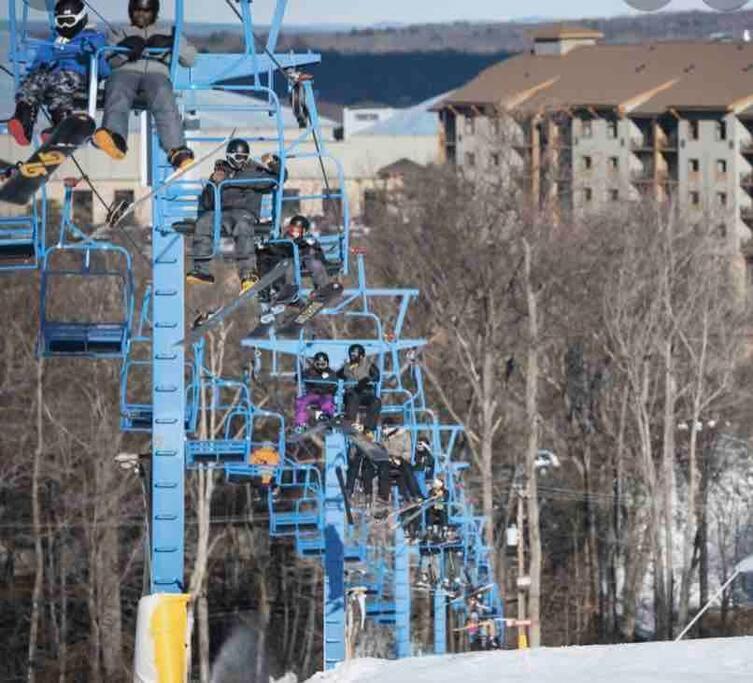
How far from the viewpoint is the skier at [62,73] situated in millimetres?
19344

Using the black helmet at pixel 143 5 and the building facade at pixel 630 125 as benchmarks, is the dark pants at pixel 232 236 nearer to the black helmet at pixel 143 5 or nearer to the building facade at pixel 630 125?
the black helmet at pixel 143 5

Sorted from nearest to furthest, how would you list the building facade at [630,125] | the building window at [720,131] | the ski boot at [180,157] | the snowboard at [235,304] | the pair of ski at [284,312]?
1. the ski boot at [180,157]
2. the snowboard at [235,304]
3. the pair of ski at [284,312]
4. the building facade at [630,125]
5. the building window at [720,131]

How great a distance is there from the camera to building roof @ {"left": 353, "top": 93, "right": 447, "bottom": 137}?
9075 centimetres

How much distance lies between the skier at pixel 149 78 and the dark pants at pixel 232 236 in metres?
1.34

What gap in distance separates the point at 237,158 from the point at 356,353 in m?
6.60

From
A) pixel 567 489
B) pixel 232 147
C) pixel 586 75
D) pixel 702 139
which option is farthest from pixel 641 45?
pixel 232 147

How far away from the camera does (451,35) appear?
12588cm

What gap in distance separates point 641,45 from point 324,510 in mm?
54226

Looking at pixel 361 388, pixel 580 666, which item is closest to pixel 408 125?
pixel 361 388

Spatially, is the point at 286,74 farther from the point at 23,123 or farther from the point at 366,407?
the point at 366,407

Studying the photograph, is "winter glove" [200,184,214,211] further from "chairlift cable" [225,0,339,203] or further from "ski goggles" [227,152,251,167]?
"chairlift cable" [225,0,339,203]

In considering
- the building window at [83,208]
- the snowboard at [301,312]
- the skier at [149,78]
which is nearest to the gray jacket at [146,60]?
the skier at [149,78]

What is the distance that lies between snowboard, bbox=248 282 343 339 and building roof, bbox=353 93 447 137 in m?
66.3

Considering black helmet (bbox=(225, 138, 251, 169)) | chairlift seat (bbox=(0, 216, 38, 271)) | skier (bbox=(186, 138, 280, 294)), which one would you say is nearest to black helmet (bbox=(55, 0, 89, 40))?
skier (bbox=(186, 138, 280, 294))
